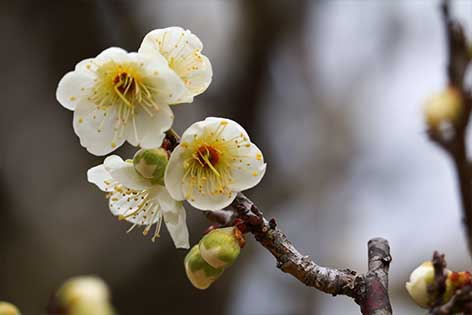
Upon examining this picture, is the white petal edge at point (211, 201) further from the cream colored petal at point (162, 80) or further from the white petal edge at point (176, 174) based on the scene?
the cream colored petal at point (162, 80)

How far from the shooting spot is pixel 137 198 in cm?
110

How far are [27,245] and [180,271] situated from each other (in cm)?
75

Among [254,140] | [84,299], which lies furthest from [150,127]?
[254,140]

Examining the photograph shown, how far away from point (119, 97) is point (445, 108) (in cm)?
79

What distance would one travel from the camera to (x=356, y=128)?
14.9 ft

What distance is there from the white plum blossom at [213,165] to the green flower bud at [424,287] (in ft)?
0.83

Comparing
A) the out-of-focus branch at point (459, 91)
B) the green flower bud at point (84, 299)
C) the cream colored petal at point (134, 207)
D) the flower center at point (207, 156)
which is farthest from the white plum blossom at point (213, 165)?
the out-of-focus branch at point (459, 91)

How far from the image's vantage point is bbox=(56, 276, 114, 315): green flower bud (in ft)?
4.17

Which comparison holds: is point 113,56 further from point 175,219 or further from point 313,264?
point 313,264

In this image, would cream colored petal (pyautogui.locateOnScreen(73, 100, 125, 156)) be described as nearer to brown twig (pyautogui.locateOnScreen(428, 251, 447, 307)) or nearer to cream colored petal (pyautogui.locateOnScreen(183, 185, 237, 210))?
cream colored petal (pyautogui.locateOnScreen(183, 185, 237, 210))

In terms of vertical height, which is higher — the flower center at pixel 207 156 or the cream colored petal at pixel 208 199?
the flower center at pixel 207 156

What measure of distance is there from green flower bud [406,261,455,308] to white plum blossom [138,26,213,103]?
399 mm

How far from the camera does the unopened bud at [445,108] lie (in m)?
1.49

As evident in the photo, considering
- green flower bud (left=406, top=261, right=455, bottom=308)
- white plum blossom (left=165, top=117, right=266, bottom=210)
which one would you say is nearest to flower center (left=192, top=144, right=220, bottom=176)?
white plum blossom (left=165, top=117, right=266, bottom=210)
